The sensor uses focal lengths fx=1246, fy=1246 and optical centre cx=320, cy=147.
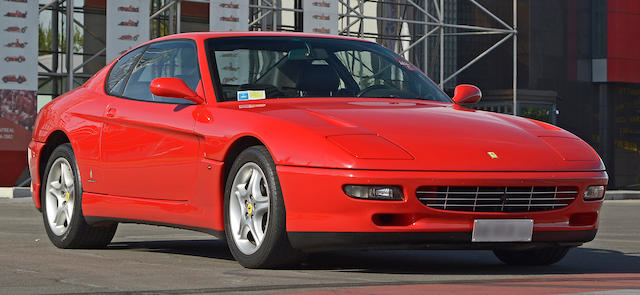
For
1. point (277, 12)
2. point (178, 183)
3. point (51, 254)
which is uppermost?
point (277, 12)

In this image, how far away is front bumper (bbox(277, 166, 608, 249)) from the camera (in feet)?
20.2

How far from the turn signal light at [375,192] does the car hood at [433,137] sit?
0.34ft

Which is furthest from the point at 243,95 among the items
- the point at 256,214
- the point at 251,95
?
the point at 256,214

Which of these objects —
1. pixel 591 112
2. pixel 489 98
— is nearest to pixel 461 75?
pixel 489 98

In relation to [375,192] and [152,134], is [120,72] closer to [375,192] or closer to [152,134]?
[152,134]

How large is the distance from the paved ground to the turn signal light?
0.40 m

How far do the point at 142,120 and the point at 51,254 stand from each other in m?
1.00

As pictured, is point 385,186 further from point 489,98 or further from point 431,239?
point 489,98

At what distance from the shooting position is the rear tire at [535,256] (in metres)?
7.27

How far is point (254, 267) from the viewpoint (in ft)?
21.4

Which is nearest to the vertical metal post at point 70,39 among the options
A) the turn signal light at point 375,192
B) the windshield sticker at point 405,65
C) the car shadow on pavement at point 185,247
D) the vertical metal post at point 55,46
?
the vertical metal post at point 55,46

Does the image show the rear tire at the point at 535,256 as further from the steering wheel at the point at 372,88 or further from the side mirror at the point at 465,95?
the steering wheel at the point at 372,88

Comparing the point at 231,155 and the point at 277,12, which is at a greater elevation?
the point at 277,12

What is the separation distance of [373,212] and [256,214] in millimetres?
728
